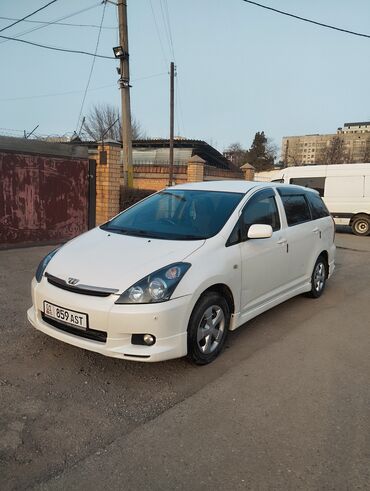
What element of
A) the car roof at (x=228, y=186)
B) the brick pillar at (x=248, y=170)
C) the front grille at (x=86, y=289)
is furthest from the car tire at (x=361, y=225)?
the front grille at (x=86, y=289)

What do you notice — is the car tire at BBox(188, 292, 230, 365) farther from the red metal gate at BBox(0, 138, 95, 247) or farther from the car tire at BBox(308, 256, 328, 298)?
the red metal gate at BBox(0, 138, 95, 247)

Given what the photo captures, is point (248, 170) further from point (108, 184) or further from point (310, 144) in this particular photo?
point (310, 144)

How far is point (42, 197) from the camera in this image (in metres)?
8.67

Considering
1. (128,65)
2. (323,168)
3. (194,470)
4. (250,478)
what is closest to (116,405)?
(194,470)

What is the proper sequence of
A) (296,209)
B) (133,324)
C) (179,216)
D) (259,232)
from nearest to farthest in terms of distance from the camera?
1. (133,324)
2. (259,232)
3. (179,216)
4. (296,209)

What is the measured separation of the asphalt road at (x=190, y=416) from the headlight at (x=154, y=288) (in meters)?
0.72

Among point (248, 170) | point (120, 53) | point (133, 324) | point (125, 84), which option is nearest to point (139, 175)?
point (248, 170)

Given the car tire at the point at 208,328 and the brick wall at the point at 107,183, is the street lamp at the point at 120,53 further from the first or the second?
the car tire at the point at 208,328

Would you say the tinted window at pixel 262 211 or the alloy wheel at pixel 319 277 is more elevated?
the tinted window at pixel 262 211

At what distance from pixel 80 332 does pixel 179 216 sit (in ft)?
5.49

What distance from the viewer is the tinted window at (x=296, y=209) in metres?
5.24

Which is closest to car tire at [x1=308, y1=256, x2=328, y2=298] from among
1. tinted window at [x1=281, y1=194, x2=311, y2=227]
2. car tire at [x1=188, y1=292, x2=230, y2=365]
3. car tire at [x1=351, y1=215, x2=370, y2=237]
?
tinted window at [x1=281, y1=194, x2=311, y2=227]

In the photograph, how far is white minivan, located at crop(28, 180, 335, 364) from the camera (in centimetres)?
326

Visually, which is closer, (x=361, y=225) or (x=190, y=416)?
(x=190, y=416)
